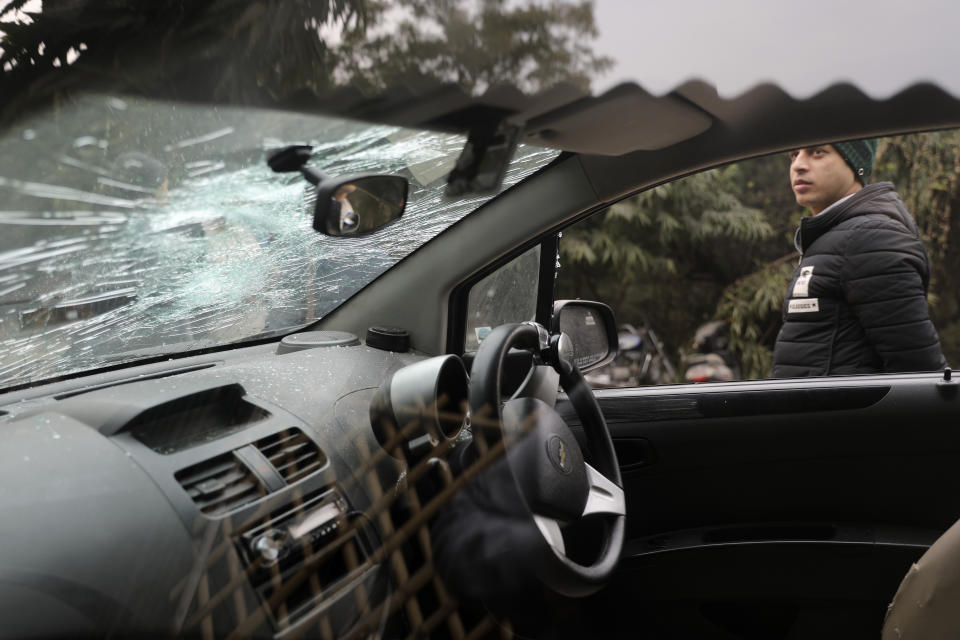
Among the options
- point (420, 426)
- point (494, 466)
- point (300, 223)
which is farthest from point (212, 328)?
point (494, 466)

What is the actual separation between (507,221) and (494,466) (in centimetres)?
86

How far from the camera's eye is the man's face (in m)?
2.26

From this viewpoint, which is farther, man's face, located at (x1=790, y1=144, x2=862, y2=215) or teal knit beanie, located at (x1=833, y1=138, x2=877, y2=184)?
man's face, located at (x1=790, y1=144, x2=862, y2=215)

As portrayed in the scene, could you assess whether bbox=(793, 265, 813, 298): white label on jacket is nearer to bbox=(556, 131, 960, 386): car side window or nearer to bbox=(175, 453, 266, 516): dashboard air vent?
bbox=(556, 131, 960, 386): car side window

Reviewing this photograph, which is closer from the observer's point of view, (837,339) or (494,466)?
Result: (494,466)

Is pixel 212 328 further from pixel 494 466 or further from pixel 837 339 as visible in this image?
pixel 837 339

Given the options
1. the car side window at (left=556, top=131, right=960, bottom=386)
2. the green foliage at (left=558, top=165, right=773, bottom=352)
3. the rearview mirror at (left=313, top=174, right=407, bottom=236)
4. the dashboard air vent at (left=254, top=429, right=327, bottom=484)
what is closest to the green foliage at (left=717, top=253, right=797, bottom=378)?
the car side window at (left=556, top=131, right=960, bottom=386)

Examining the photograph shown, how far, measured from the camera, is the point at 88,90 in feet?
3.68

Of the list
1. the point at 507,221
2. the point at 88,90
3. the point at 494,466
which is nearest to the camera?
the point at 88,90

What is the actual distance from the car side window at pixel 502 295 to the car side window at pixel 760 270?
156 millimetres

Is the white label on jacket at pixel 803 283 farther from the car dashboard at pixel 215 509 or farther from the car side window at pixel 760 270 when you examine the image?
the car dashboard at pixel 215 509

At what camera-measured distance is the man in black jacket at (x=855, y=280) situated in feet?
7.61

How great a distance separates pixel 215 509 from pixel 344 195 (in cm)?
61

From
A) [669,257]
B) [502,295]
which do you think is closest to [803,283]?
Answer: [502,295]
